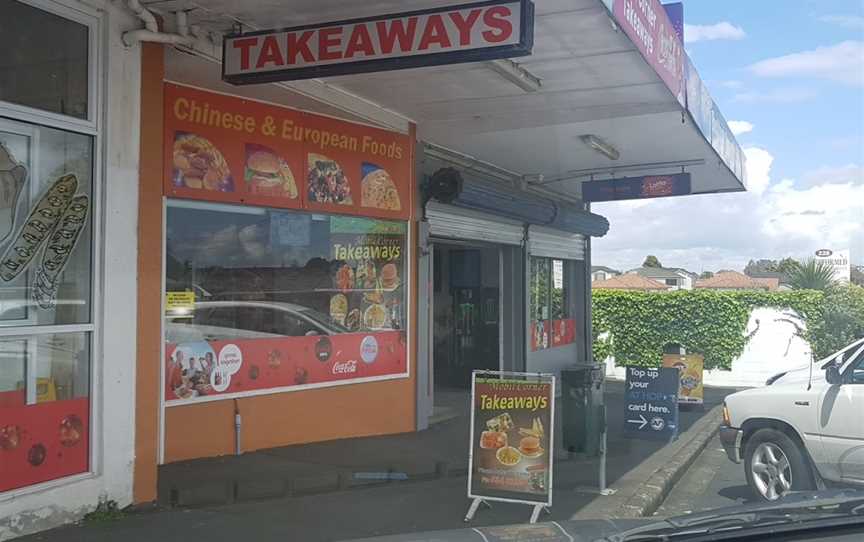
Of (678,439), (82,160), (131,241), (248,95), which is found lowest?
(678,439)

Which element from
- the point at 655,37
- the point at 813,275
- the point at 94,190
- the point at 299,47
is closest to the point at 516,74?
the point at 655,37

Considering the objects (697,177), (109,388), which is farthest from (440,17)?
(697,177)

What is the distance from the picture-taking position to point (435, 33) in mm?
6066

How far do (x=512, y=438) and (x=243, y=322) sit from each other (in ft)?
10.8

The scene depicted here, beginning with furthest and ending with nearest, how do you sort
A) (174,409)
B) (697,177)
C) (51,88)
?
(697,177) → (174,409) → (51,88)

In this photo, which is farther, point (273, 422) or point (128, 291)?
point (273, 422)

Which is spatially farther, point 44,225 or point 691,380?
point 691,380

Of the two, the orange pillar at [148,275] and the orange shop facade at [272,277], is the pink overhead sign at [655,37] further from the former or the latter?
the orange pillar at [148,275]

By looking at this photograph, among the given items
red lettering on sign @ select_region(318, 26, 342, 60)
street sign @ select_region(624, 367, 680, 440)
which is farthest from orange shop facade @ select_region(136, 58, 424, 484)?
street sign @ select_region(624, 367, 680, 440)

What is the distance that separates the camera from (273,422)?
837 centimetres

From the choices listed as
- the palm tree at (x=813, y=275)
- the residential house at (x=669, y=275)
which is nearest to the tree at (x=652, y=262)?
the residential house at (x=669, y=275)

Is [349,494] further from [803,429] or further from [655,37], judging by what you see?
[655,37]

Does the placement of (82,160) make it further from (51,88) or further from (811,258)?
(811,258)

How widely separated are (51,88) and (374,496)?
408 centimetres
